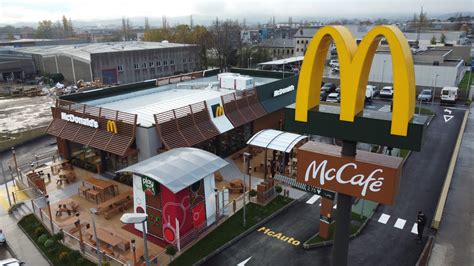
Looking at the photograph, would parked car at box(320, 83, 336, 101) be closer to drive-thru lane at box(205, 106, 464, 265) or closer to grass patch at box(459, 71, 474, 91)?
grass patch at box(459, 71, 474, 91)

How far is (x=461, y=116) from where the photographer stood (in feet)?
139

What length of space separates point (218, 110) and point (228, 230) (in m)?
11.0

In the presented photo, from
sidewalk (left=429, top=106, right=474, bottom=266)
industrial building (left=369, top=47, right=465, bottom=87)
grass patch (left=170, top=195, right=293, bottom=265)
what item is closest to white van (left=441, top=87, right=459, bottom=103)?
industrial building (left=369, top=47, right=465, bottom=87)

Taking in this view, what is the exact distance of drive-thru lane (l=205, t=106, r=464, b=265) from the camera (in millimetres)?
17219

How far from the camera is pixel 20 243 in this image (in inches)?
746

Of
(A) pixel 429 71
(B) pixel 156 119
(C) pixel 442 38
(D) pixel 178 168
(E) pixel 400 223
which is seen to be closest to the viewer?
(D) pixel 178 168

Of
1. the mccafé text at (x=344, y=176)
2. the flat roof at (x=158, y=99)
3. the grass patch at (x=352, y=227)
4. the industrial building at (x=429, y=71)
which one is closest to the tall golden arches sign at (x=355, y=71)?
the mccafé text at (x=344, y=176)

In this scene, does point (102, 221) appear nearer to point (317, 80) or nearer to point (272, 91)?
point (317, 80)

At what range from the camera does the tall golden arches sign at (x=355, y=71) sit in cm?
1019

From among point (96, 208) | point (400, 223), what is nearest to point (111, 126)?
point (96, 208)

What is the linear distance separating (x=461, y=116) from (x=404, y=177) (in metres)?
22.7

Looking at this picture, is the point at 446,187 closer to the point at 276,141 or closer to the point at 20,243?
the point at 276,141

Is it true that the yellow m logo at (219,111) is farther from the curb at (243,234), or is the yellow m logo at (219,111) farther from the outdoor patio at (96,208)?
the curb at (243,234)

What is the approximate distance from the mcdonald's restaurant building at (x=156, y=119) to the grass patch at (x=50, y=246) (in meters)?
6.03
